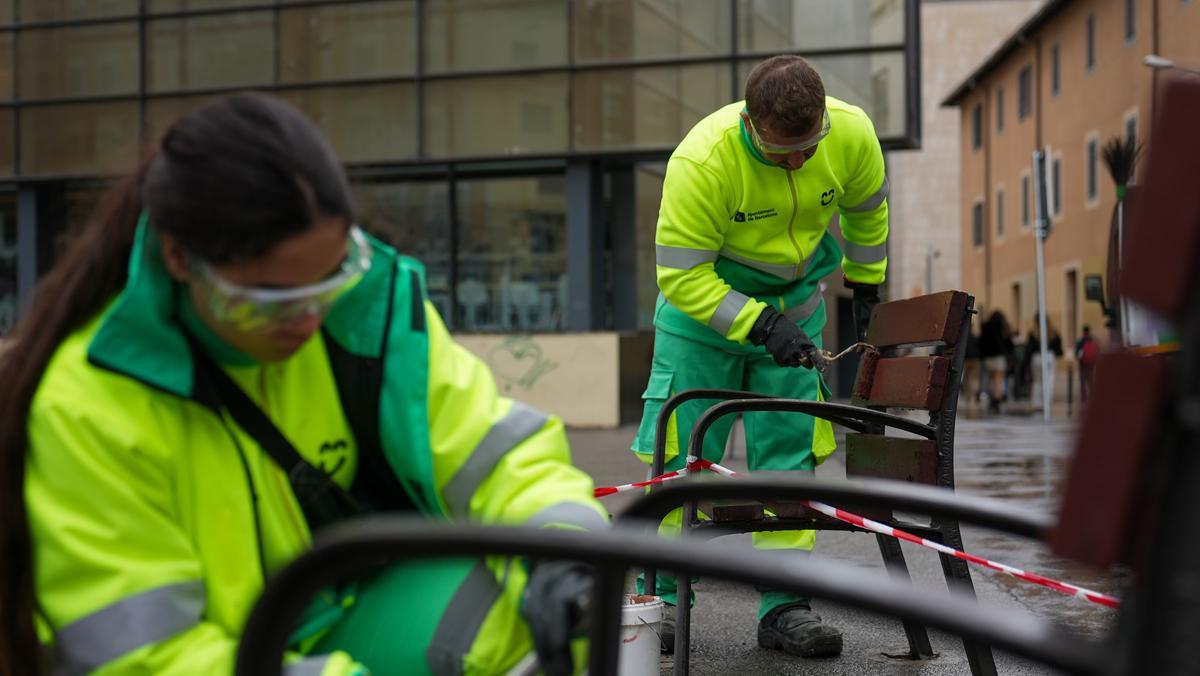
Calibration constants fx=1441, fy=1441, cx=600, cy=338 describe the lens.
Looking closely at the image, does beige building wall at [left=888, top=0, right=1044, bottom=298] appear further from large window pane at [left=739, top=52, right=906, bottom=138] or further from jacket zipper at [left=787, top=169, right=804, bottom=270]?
jacket zipper at [left=787, top=169, right=804, bottom=270]

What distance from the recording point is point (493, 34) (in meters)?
17.5

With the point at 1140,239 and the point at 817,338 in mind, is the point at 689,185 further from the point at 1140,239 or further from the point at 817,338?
the point at 1140,239

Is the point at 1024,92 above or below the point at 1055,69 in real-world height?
below

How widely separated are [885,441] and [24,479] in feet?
7.98

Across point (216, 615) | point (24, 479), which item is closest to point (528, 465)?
point (216, 615)

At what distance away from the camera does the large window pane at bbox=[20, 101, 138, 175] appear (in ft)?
61.2

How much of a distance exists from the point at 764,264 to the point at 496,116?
1340 cm

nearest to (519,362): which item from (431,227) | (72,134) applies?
(431,227)

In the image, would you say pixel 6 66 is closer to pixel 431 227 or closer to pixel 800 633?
pixel 431 227

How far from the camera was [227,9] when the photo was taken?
1820 centimetres

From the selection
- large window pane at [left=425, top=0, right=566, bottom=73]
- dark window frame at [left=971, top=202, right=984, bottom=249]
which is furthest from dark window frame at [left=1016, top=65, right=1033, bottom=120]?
large window pane at [left=425, top=0, right=566, bottom=73]

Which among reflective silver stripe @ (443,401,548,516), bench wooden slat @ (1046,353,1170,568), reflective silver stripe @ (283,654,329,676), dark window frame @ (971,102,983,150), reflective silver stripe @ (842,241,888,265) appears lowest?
reflective silver stripe @ (283,654,329,676)

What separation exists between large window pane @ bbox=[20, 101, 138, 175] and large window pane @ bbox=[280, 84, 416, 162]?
2.53 metres

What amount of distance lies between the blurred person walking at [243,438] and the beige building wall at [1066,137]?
74.9ft
